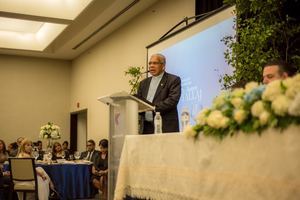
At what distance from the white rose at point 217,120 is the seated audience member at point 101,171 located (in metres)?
6.13

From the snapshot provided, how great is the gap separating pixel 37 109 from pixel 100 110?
2.75 m

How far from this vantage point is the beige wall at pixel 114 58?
312 inches

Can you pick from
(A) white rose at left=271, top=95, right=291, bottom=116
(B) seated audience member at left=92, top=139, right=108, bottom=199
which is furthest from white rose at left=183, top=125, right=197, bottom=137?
(B) seated audience member at left=92, top=139, right=108, bottom=199

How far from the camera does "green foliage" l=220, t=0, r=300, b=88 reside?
3.83 metres

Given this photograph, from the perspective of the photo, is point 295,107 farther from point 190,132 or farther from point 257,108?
point 190,132

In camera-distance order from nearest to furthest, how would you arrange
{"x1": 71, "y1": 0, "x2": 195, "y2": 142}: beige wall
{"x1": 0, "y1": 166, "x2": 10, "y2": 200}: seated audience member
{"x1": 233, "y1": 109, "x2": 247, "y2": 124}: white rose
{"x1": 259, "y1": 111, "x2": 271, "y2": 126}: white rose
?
{"x1": 259, "y1": 111, "x2": 271, "y2": 126}: white rose
{"x1": 233, "y1": 109, "x2": 247, "y2": 124}: white rose
{"x1": 0, "y1": 166, "x2": 10, "y2": 200}: seated audience member
{"x1": 71, "y1": 0, "x2": 195, "y2": 142}: beige wall

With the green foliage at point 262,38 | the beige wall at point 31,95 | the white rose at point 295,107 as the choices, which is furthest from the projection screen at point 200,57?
the beige wall at point 31,95

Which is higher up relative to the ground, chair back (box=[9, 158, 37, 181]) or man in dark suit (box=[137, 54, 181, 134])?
man in dark suit (box=[137, 54, 181, 134])

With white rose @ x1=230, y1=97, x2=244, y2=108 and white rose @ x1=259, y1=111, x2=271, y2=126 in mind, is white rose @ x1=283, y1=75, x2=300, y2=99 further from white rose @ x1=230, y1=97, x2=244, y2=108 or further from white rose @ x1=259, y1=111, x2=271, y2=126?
white rose @ x1=230, y1=97, x2=244, y2=108

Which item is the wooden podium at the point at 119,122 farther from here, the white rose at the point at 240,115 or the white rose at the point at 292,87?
the white rose at the point at 292,87

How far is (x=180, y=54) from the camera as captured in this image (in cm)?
643

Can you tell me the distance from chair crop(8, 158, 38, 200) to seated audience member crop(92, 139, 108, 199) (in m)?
1.74

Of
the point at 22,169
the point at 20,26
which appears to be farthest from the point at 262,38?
the point at 20,26

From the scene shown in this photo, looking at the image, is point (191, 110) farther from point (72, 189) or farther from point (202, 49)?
point (72, 189)
